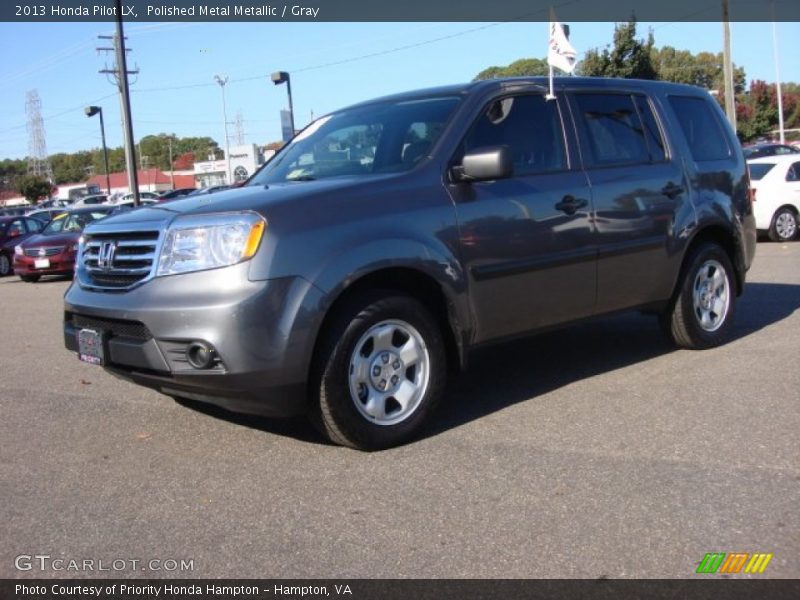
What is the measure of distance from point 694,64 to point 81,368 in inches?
3941

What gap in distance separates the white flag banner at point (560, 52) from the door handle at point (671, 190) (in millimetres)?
1082

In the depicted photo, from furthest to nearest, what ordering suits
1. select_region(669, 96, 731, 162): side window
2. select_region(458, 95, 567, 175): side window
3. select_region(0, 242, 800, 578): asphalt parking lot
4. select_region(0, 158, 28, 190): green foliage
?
1. select_region(0, 158, 28, 190): green foliage
2. select_region(669, 96, 731, 162): side window
3. select_region(458, 95, 567, 175): side window
4. select_region(0, 242, 800, 578): asphalt parking lot

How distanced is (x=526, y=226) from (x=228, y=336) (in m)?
1.94

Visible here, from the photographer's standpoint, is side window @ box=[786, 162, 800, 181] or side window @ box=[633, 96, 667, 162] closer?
side window @ box=[633, 96, 667, 162]

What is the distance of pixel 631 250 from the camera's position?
5.45 metres

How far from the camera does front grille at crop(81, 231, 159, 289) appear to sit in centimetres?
413

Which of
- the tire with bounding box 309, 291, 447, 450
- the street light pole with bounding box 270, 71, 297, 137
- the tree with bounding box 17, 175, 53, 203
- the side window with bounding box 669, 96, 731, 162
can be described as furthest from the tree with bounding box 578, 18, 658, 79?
the tree with bounding box 17, 175, 53, 203

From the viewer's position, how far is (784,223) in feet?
47.6

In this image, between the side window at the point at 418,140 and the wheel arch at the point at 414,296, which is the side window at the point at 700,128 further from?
the wheel arch at the point at 414,296

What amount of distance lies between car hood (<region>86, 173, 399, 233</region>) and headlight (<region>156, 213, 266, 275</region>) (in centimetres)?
7

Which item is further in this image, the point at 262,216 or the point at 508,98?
the point at 508,98

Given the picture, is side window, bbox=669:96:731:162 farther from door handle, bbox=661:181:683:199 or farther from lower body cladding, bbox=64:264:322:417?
lower body cladding, bbox=64:264:322:417
